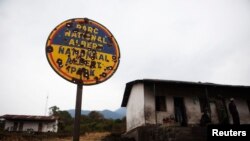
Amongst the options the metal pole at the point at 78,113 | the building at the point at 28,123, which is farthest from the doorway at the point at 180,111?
the building at the point at 28,123

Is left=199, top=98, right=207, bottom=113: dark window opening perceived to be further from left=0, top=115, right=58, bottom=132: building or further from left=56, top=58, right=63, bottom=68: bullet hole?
left=0, top=115, right=58, bottom=132: building

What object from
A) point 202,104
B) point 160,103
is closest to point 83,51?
point 160,103

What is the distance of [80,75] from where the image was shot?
2.68 m

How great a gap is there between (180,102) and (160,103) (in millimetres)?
1732

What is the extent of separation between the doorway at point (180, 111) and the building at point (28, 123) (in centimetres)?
1862

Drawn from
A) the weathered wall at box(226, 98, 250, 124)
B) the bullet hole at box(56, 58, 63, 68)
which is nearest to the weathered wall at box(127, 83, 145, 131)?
the weathered wall at box(226, 98, 250, 124)

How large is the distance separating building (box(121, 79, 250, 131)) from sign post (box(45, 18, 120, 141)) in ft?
34.8

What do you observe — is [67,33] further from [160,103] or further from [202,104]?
[202,104]

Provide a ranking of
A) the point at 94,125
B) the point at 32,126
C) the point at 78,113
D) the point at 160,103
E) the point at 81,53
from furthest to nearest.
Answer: the point at 94,125
the point at 32,126
the point at 160,103
the point at 81,53
the point at 78,113

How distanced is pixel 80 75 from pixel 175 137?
8.69 m

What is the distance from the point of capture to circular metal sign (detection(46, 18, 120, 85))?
8.77 ft

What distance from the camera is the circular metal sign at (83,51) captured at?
2674 mm

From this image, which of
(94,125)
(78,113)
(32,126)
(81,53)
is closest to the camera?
(78,113)

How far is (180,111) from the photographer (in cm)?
1491
